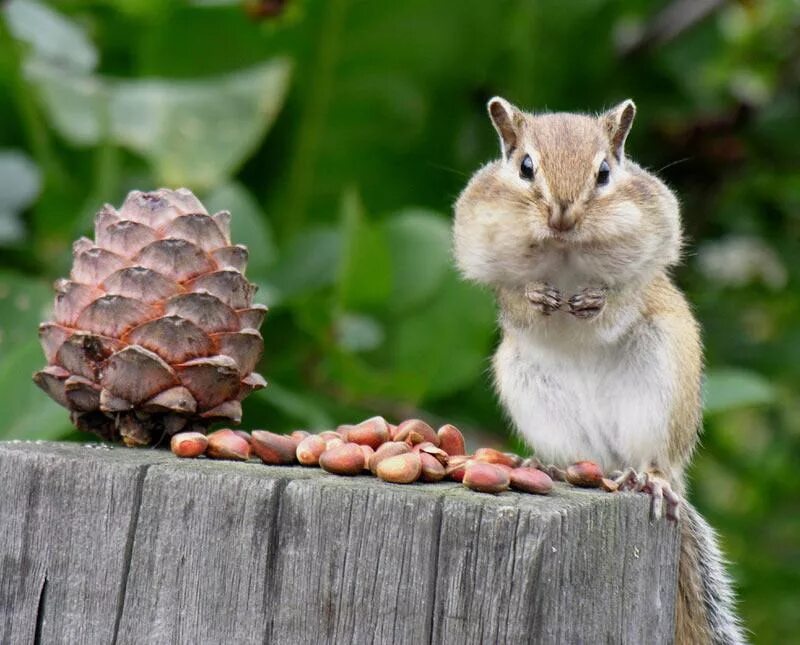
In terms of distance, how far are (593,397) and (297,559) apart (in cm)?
84

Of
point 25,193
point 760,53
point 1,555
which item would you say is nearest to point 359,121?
point 25,193

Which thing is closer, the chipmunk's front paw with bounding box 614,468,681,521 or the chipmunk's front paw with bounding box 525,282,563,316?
the chipmunk's front paw with bounding box 614,468,681,521

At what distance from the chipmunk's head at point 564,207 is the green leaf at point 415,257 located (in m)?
0.70

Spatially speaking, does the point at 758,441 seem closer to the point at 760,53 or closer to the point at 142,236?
the point at 760,53

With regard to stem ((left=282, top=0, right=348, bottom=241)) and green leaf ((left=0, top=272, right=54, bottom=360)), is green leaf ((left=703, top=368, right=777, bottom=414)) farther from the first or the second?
green leaf ((left=0, top=272, right=54, bottom=360))

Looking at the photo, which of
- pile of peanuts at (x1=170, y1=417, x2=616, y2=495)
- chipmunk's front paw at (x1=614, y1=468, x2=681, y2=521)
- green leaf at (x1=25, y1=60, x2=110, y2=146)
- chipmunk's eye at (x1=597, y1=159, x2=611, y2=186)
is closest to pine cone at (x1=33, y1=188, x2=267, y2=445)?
pile of peanuts at (x1=170, y1=417, x2=616, y2=495)

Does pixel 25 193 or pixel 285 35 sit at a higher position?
pixel 285 35

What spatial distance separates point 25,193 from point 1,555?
1.55 metres

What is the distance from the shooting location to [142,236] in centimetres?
139

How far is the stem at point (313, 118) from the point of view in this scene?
10.2 ft

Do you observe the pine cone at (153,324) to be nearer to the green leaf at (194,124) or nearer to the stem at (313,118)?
the green leaf at (194,124)

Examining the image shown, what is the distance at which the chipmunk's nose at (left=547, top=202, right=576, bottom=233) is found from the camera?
1.72 metres

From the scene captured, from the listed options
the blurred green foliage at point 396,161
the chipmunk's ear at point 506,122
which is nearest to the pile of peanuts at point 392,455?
the chipmunk's ear at point 506,122

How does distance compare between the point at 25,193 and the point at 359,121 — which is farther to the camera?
the point at 359,121
